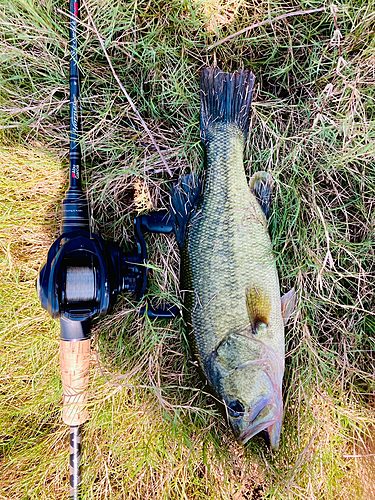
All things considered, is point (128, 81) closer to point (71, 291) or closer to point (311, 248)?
point (71, 291)

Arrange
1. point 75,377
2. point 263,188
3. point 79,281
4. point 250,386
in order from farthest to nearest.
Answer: point 263,188
point 75,377
point 250,386
point 79,281

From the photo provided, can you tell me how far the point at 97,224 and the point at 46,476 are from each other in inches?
63.6

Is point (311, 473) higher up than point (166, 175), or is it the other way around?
point (166, 175)

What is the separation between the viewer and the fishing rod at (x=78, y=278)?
1.36m

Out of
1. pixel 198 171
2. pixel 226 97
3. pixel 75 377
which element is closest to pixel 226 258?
pixel 198 171

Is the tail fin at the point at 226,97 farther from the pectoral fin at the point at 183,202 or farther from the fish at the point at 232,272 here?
the pectoral fin at the point at 183,202

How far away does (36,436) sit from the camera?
215cm

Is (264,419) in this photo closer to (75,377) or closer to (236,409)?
(236,409)

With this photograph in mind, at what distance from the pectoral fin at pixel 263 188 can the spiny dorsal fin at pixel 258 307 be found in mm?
418

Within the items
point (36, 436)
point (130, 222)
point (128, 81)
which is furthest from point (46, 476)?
point (128, 81)

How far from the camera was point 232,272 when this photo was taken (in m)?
1.62

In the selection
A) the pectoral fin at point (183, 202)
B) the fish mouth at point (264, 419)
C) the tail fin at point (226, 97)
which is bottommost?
the fish mouth at point (264, 419)

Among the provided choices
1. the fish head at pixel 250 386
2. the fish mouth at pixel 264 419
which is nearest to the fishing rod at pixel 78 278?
the fish head at pixel 250 386

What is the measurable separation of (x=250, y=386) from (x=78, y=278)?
2.95 feet
